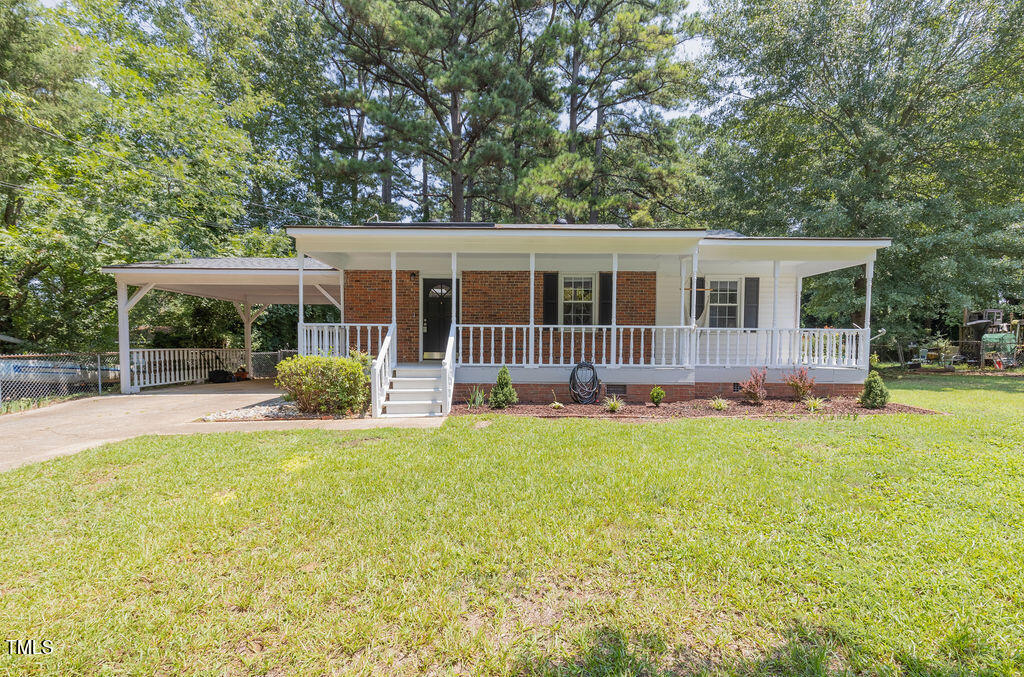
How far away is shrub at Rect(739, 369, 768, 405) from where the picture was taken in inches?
333

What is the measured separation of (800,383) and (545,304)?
19.1ft

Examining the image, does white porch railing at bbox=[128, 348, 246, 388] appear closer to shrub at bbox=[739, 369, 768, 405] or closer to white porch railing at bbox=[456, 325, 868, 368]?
white porch railing at bbox=[456, 325, 868, 368]

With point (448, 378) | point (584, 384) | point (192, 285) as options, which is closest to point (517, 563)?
point (448, 378)

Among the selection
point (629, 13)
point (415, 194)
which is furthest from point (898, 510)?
point (415, 194)

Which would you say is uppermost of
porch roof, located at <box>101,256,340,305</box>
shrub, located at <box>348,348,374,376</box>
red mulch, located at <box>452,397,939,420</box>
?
porch roof, located at <box>101,256,340,305</box>

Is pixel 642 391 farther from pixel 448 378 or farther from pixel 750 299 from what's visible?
pixel 750 299

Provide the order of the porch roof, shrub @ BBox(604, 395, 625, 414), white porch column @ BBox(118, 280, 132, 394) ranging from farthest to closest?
white porch column @ BBox(118, 280, 132, 394), the porch roof, shrub @ BBox(604, 395, 625, 414)

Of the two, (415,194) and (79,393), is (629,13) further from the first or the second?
(79,393)

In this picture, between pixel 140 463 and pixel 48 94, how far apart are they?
15747mm

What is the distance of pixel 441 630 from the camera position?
86.0 inches

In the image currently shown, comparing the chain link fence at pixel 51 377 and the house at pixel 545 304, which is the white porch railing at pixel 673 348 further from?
the chain link fence at pixel 51 377

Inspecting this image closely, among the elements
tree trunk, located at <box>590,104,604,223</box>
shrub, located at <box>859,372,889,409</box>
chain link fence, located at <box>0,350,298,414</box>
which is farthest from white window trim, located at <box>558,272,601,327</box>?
tree trunk, located at <box>590,104,604,223</box>

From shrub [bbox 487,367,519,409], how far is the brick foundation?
0.79m

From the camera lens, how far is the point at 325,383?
294 inches
